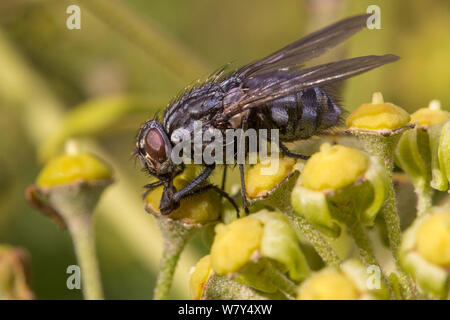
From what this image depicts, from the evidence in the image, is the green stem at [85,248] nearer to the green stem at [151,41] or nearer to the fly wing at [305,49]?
the fly wing at [305,49]

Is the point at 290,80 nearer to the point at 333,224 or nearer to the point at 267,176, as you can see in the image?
the point at 267,176

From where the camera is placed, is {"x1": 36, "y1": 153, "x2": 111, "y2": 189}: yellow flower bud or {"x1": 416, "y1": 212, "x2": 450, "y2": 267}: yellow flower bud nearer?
{"x1": 416, "y1": 212, "x2": 450, "y2": 267}: yellow flower bud

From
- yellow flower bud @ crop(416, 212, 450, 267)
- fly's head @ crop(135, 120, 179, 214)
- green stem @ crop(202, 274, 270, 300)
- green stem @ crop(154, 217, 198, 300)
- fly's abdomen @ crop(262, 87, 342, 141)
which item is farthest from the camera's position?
fly's abdomen @ crop(262, 87, 342, 141)

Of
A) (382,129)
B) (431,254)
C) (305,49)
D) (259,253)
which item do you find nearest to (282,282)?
(259,253)

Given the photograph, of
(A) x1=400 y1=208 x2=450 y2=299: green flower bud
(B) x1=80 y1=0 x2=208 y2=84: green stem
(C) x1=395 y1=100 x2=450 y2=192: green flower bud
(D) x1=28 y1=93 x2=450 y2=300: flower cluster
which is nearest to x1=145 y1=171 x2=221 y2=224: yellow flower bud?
(D) x1=28 y1=93 x2=450 y2=300: flower cluster

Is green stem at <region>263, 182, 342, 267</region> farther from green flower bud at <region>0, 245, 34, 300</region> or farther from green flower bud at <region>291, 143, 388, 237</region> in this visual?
green flower bud at <region>0, 245, 34, 300</region>
